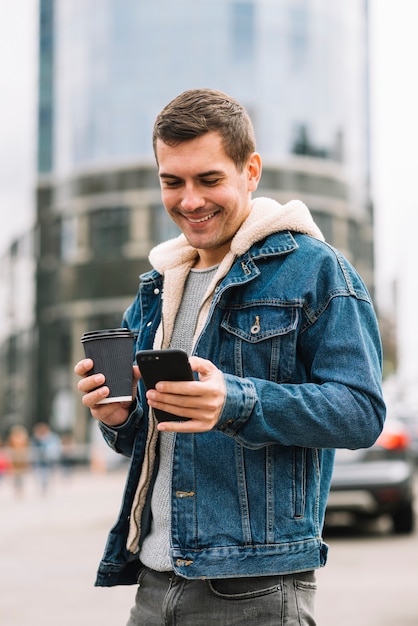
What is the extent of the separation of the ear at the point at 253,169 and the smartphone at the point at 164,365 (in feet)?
2.40

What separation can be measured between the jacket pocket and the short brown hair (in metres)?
0.41

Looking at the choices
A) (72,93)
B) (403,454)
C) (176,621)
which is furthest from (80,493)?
(72,93)

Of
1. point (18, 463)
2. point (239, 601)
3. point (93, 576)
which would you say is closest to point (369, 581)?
point (93, 576)

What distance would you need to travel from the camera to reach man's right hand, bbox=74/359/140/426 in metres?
2.58

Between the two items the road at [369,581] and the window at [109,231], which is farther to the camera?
the window at [109,231]

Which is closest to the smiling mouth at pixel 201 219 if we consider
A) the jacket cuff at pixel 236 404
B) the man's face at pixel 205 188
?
the man's face at pixel 205 188

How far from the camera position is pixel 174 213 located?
2.74 meters

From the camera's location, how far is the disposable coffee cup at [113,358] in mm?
2588

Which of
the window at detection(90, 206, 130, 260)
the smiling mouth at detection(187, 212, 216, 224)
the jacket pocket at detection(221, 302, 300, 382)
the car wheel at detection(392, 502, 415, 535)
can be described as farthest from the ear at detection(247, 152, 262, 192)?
the window at detection(90, 206, 130, 260)

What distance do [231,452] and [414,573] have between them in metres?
6.97

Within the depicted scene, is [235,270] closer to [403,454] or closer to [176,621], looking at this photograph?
[176,621]

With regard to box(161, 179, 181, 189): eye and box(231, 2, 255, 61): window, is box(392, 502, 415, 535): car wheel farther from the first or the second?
box(231, 2, 255, 61): window

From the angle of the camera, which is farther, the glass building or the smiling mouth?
the glass building

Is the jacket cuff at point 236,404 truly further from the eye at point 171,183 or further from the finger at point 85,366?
the eye at point 171,183
